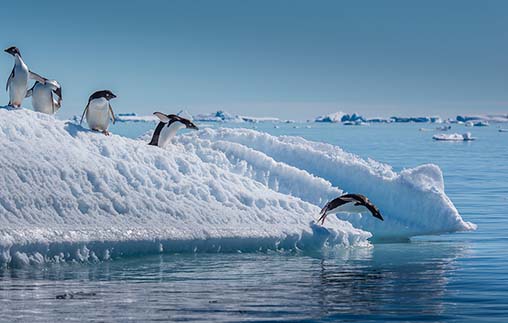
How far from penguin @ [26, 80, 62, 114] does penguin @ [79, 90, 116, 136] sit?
5.53 feet

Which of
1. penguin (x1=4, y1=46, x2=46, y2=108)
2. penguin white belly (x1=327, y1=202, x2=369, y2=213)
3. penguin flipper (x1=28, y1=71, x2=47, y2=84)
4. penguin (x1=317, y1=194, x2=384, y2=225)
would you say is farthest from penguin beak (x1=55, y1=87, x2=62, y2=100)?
penguin white belly (x1=327, y1=202, x2=369, y2=213)

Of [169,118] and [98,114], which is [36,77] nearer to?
[98,114]

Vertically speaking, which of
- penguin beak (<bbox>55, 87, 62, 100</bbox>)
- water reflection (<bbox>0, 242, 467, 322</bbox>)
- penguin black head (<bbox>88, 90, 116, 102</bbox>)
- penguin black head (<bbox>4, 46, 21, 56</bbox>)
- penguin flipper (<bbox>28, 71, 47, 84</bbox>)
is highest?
penguin black head (<bbox>4, 46, 21, 56</bbox>)

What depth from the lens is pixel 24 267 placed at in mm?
15492

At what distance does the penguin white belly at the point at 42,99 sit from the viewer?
68.2 feet

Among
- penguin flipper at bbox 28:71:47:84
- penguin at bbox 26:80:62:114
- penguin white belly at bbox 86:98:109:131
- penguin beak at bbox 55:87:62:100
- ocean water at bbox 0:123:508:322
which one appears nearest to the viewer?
ocean water at bbox 0:123:508:322

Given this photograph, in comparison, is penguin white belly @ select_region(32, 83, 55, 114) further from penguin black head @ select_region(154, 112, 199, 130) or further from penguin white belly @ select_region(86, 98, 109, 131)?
penguin black head @ select_region(154, 112, 199, 130)

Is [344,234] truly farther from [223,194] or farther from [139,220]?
[139,220]

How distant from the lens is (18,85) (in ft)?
64.8

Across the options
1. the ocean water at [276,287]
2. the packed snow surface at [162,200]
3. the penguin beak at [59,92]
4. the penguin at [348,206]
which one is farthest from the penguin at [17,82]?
the penguin at [348,206]

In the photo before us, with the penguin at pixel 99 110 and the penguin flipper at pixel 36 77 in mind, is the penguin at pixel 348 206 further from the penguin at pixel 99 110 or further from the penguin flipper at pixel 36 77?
the penguin flipper at pixel 36 77

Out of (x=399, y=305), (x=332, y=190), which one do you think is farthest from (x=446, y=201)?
(x=399, y=305)

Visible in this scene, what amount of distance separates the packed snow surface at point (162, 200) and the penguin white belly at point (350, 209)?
0.41m

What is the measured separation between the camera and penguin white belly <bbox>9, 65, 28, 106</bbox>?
1973cm
